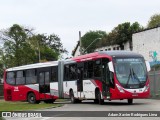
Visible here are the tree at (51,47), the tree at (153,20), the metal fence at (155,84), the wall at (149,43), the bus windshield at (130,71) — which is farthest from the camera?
the tree at (51,47)

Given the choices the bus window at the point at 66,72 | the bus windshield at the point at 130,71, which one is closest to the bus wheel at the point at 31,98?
the bus window at the point at 66,72

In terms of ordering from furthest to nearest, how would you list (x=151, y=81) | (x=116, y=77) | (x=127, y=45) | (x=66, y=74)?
(x=127, y=45), (x=151, y=81), (x=66, y=74), (x=116, y=77)

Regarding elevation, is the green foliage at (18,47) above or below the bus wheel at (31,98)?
above

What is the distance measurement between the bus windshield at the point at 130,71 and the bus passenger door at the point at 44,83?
10.5 meters

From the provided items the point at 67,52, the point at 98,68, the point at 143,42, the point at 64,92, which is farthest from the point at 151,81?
the point at 67,52

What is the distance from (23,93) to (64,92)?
17.0 feet

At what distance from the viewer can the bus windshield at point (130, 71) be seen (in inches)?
1122

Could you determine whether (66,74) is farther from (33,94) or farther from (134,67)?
(134,67)

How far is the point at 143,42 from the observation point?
63969 millimetres

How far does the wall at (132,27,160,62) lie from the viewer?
60.7 m

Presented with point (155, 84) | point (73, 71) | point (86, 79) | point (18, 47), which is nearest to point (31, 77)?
point (73, 71)

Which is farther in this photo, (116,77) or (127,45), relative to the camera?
(127,45)

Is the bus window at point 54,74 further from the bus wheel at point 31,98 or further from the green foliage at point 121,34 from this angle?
the green foliage at point 121,34

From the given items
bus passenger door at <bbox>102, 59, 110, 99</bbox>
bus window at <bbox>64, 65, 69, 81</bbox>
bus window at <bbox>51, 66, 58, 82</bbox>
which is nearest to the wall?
bus window at <bbox>51, 66, 58, 82</bbox>
